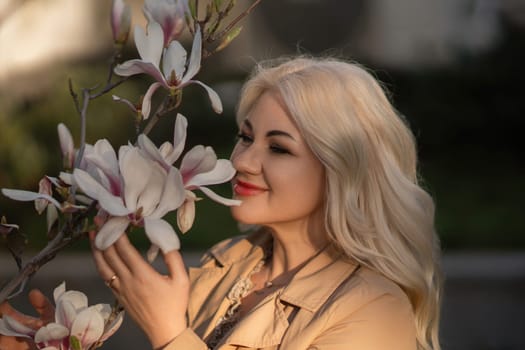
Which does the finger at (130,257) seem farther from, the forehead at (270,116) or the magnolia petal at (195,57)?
the forehead at (270,116)

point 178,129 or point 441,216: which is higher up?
point 178,129

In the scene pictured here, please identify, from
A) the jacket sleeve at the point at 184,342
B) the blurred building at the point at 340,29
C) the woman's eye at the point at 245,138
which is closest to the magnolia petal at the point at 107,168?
the jacket sleeve at the point at 184,342

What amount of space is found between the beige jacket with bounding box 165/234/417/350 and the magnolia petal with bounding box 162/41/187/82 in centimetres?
57

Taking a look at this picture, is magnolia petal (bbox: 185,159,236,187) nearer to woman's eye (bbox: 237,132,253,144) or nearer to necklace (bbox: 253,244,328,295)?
woman's eye (bbox: 237,132,253,144)

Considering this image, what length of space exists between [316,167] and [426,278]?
375 mm

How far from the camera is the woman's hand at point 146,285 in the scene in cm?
143

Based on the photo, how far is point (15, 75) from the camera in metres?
7.25

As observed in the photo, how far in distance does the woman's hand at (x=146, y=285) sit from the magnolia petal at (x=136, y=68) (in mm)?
259

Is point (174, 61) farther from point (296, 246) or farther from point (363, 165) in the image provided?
point (296, 246)

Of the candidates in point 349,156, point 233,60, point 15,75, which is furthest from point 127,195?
point 233,60

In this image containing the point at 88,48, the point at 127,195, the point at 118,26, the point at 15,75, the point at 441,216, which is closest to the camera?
the point at 127,195

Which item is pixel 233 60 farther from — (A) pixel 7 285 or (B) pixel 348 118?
(A) pixel 7 285

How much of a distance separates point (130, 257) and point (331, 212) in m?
0.62

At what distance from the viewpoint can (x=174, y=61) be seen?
1360 mm
